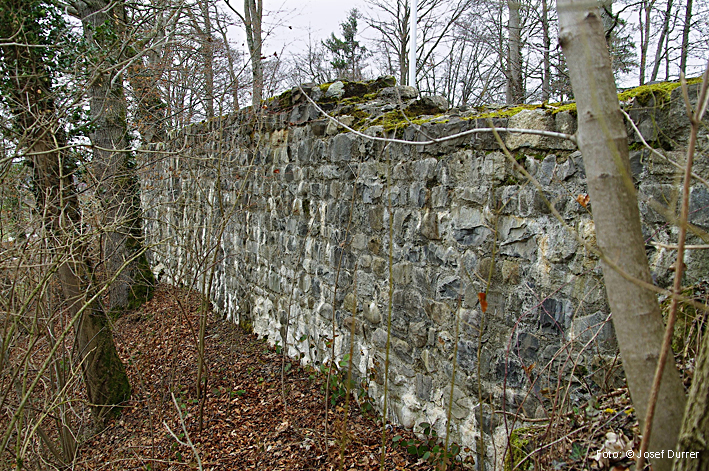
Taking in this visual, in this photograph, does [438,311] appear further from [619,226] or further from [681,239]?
[681,239]

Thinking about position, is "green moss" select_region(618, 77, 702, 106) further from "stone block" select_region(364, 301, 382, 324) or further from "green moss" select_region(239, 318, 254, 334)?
"green moss" select_region(239, 318, 254, 334)

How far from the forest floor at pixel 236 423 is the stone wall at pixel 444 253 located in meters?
0.30

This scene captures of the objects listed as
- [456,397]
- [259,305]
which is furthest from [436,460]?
[259,305]

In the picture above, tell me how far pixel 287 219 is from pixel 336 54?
1641cm

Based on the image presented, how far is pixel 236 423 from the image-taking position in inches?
162

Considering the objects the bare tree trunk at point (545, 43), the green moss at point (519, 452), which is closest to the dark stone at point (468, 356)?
the green moss at point (519, 452)

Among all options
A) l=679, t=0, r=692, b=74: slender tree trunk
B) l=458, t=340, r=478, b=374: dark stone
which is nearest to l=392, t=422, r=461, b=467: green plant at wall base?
l=458, t=340, r=478, b=374: dark stone

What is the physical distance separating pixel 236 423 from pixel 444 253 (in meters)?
2.48

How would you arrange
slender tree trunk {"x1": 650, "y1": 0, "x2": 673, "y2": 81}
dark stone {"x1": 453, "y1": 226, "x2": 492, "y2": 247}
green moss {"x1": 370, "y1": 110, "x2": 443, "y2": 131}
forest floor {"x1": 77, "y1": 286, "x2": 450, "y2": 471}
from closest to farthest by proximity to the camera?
dark stone {"x1": 453, "y1": 226, "x2": 492, "y2": 247}, forest floor {"x1": 77, "y1": 286, "x2": 450, "y2": 471}, green moss {"x1": 370, "y1": 110, "x2": 443, "y2": 131}, slender tree trunk {"x1": 650, "y1": 0, "x2": 673, "y2": 81}

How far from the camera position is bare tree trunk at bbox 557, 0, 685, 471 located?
108 cm

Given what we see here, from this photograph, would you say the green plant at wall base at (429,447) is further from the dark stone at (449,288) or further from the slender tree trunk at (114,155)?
the slender tree trunk at (114,155)

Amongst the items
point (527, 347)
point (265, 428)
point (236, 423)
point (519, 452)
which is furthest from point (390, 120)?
point (236, 423)

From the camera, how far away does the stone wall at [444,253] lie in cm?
232

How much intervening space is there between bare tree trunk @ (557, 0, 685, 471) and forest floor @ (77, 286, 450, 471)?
185 centimetres
